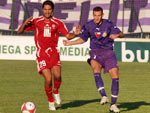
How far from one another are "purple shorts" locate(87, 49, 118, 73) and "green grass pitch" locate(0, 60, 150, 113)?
887mm

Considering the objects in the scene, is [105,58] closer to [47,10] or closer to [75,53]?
[47,10]

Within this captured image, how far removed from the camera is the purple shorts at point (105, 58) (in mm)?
10219

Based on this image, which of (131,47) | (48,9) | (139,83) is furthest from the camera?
(131,47)

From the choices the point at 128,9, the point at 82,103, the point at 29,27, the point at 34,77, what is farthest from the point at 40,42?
the point at 128,9

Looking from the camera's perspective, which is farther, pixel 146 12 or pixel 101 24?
pixel 146 12

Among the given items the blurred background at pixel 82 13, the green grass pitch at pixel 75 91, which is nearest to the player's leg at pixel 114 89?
the green grass pitch at pixel 75 91

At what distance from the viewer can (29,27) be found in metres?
10.2

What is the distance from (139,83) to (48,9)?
694cm

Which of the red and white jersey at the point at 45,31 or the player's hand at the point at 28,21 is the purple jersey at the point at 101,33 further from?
the player's hand at the point at 28,21

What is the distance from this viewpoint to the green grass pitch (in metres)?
10.5

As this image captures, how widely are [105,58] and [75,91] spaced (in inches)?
138

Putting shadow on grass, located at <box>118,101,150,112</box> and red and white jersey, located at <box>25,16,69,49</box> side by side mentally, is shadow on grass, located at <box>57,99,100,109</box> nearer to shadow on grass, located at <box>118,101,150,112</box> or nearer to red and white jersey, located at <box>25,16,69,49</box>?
shadow on grass, located at <box>118,101,150,112</box>

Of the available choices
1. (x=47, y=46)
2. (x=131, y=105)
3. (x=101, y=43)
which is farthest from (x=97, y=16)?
(x=131, y=105)

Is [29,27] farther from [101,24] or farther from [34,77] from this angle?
[34,77]
